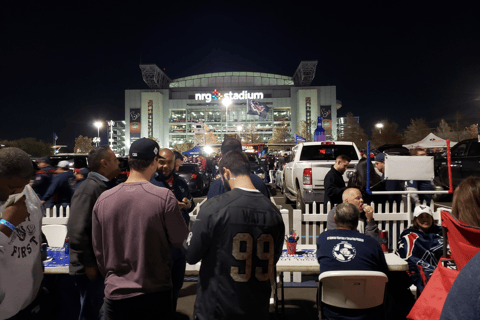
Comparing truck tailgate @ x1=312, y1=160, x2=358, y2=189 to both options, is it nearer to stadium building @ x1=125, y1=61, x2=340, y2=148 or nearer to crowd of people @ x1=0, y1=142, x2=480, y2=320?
crowd of people @ x1=0, y1=142, x2=480, y2=320

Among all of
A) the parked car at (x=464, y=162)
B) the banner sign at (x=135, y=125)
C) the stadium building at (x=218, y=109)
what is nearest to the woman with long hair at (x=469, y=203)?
the parked car at (x=464, y=162)

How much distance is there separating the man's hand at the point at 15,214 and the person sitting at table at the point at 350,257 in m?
2.62

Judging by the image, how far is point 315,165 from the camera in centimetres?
847

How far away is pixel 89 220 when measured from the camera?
2.71 m

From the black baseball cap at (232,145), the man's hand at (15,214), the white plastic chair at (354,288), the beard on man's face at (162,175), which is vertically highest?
the black baseball cap at (232,145)

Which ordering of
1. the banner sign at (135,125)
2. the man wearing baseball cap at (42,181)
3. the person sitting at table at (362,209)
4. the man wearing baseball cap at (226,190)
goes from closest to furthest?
the man wearing baseball cap at (226,190), the person sitting at table at (362,209), the man wearing baseball cap at (42,181), the banner sign at (135,125)

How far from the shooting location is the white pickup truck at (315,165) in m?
8.43

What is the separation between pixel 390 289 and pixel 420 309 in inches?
110

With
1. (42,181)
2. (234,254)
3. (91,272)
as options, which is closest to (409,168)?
(234,254)

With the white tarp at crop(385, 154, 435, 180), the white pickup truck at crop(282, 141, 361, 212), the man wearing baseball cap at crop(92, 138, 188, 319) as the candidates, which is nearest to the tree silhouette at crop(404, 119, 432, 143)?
the white pickup truck at crop(282, 141, 361, 212)

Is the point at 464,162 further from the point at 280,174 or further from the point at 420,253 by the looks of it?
the point at 420,253

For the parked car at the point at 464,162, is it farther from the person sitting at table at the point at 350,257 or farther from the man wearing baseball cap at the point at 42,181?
the man wearing baseball cap at the point at 42,181

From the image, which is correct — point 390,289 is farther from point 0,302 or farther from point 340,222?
point 0,302

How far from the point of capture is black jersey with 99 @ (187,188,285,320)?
216cm
